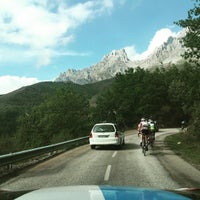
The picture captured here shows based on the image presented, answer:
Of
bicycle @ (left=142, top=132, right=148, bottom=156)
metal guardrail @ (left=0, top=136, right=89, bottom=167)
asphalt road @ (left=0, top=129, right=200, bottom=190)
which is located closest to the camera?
asphalt road @ (left=0, top=129, right=200, bottom=190)

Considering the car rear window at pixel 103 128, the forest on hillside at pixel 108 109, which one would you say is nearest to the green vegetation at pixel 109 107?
the forest on hillside at pixel 108 109

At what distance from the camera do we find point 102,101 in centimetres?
9100

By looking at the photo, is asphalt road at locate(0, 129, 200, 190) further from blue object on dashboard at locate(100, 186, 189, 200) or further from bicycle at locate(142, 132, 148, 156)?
blue object on dashboard at locate(100, 186, 189, 200)

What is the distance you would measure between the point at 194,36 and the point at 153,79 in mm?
68473

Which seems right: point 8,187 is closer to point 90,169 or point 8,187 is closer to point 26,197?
point 90,169

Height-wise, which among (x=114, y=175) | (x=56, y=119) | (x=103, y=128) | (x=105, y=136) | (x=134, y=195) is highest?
(x=56, y=119)

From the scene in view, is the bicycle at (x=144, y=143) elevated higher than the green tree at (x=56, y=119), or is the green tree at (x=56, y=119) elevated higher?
the green tree at (x=56, y=119)

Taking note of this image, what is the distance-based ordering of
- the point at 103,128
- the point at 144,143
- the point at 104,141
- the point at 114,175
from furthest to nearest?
the point at 103,128 < the point at 104,141 < the point at 144,143 < the point at 114,175

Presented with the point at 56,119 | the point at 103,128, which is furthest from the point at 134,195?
the point at 56,119

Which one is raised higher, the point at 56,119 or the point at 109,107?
the point at 109,107

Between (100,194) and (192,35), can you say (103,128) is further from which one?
(100,194)

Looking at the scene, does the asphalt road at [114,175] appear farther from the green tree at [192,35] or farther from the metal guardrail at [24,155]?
the green tree at [192,35]

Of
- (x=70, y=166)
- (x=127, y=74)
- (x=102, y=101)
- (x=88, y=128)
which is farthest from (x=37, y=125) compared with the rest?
(x=70, y=166)

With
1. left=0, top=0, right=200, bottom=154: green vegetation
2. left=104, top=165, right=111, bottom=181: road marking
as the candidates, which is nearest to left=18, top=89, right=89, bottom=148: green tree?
left=0, top=0, right=200, bottom=154: green vegetation
